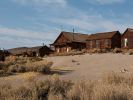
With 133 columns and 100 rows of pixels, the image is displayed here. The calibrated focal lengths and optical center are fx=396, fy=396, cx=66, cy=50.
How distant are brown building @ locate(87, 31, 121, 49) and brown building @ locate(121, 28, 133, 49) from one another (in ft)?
10.4

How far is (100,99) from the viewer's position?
484 inches

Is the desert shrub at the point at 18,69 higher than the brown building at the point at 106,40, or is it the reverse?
the brown building at the point at 106,40

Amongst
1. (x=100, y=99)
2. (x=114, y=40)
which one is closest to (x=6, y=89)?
(x=100, y=99)

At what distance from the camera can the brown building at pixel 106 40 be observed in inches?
2662

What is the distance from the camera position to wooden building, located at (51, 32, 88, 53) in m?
75.1

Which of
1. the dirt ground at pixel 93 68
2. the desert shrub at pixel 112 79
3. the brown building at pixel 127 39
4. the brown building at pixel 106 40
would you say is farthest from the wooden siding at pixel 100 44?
the desert shrub at pixel 112 79

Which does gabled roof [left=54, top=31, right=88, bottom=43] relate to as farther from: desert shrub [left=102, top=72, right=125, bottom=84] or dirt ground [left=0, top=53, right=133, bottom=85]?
desert shrub [left=102, top=72, right=125, bottom=84]

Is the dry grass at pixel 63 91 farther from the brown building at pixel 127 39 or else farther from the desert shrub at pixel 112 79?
the brown building at pixel 127 39

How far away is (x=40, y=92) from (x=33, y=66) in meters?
15.9

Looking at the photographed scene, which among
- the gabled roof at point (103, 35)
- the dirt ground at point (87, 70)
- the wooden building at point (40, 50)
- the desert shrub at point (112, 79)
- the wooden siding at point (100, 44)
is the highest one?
the gabled roof at point (103, 35)

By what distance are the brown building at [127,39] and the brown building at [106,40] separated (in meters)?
3.18

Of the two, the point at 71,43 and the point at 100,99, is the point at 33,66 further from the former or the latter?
the point at 71,43

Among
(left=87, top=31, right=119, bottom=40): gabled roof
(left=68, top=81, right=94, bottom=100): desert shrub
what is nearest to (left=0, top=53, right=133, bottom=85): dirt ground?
(left=68, top=81, right=94, bottom=100): desert shrub

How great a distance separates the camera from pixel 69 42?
75.6 m
